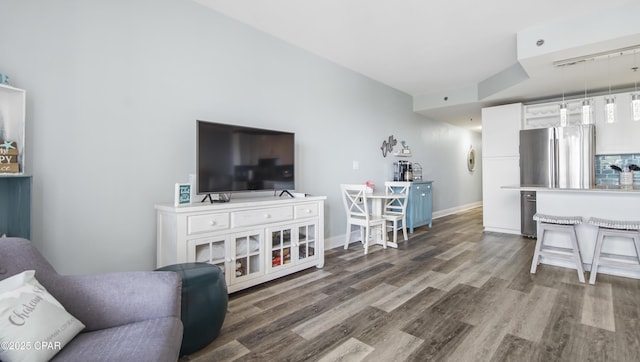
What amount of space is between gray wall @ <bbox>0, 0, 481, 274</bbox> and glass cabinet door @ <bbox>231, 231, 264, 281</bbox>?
0.72 meters

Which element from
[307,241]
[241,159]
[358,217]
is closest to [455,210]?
[358,217]

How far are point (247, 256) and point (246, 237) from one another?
0.17 metres

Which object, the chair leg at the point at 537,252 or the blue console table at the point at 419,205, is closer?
the chair leg at the point at 537,252

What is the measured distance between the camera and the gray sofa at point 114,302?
3.66 ft

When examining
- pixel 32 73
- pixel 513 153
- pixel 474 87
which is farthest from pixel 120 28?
pixel 513 153

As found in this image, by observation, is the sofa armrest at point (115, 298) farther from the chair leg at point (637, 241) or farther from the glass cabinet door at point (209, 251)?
the chair leg at point (637, 241)

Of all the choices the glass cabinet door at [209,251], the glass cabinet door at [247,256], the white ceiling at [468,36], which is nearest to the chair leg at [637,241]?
Answer: the white ceiling at [468,36]

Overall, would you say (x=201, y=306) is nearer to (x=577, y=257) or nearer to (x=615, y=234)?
(x=577, y=257)

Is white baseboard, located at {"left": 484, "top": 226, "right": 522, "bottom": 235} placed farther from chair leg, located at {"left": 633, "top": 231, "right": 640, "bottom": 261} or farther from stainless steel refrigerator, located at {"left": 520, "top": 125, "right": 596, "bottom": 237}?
chair leg, located at {"left": 633, "top": 231, "right": 640, "bottom": 261}

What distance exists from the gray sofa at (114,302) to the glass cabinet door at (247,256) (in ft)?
3.69

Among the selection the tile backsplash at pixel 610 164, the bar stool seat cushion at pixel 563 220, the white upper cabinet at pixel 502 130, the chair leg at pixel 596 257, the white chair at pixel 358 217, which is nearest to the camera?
the chair leg at pixel 596 257

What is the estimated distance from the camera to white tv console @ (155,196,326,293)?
7.34 ft

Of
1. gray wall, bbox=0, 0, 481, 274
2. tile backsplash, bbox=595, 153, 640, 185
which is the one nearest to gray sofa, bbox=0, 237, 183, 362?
gray wall, bbox=0, 0, 481, 274

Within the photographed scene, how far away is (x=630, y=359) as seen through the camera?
1.63 m
